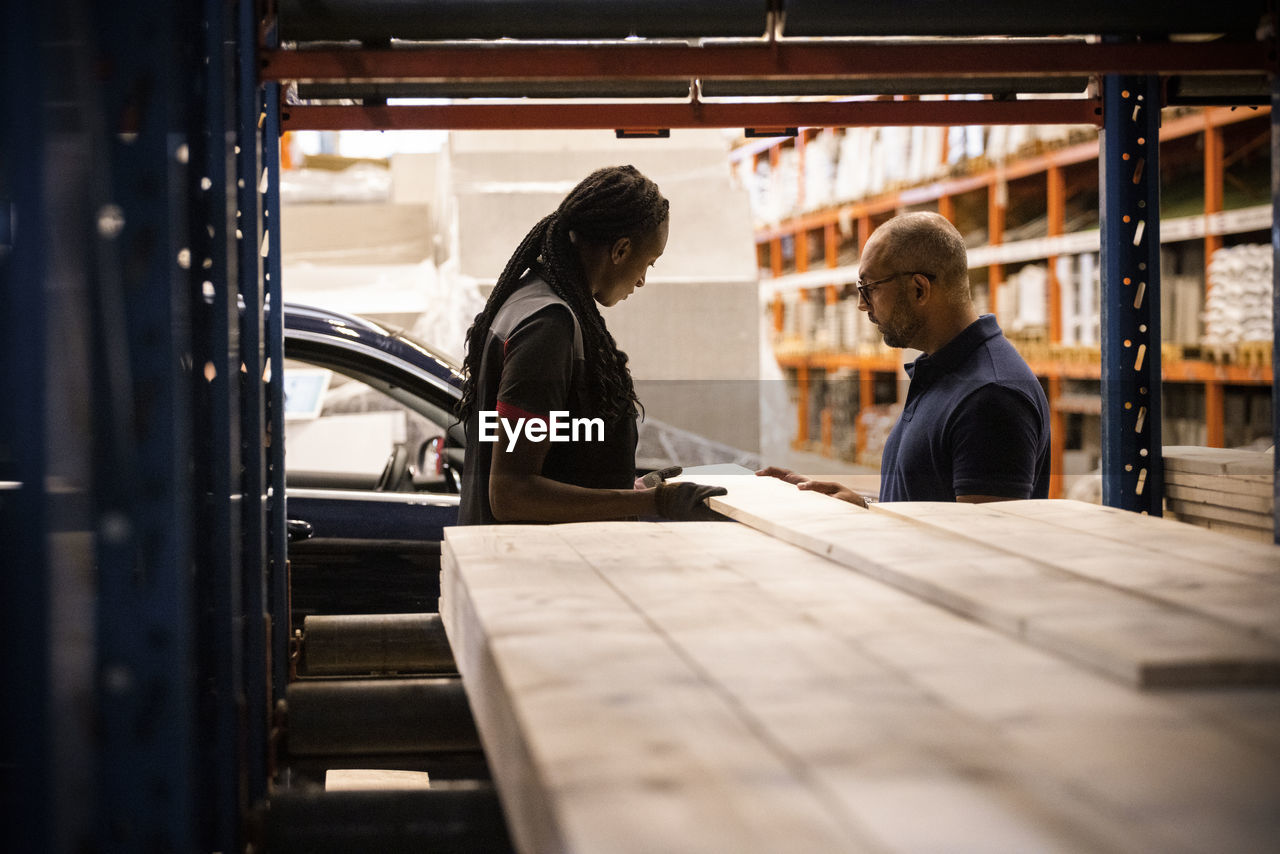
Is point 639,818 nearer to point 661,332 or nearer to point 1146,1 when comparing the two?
point 1146,1

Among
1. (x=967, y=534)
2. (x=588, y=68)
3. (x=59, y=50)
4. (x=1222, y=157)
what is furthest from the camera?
(x=1222, y=157)

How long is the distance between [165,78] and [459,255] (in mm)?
3860

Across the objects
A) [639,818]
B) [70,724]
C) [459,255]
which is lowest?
[70,724]

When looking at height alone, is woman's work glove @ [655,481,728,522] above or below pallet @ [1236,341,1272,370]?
below

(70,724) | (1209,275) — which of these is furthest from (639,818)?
(1209,275)

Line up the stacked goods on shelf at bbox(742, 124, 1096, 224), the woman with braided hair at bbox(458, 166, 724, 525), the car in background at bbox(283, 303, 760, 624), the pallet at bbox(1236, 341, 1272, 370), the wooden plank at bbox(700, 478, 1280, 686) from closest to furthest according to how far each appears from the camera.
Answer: the wooden plank at bbox(700, 478, 1280, 686), the woman with braided hair at bbox(458, 166, 724, 525), the car in background at bbox(283, 303, 760, 624), the pallet at bbox(1236, 341, 1272, 370), the stacked goods on shelf at bbox(742, 124, 1096, 224)

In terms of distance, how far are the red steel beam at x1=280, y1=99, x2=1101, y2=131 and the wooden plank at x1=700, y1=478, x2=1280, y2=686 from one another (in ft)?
3.52

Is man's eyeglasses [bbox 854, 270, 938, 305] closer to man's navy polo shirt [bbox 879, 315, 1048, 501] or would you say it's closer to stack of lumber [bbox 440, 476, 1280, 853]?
man's navy polo shirt [bbox 879, 315, 1048, 501]

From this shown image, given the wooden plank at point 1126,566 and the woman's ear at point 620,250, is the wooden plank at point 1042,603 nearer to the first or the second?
the wooden plank at point 1126,566

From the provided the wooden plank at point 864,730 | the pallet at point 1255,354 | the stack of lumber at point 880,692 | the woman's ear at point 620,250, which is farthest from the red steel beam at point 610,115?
the pallet at point 1255,354

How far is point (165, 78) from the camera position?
1301 millimetres

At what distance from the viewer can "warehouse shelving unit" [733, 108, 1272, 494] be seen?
4301mm

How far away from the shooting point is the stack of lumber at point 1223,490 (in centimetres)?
221

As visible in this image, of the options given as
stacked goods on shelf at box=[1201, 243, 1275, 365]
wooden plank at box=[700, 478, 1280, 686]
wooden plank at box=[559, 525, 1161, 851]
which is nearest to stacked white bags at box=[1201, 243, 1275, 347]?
stacked goods on shelf at box=[1201, 243, 1275, 365]
